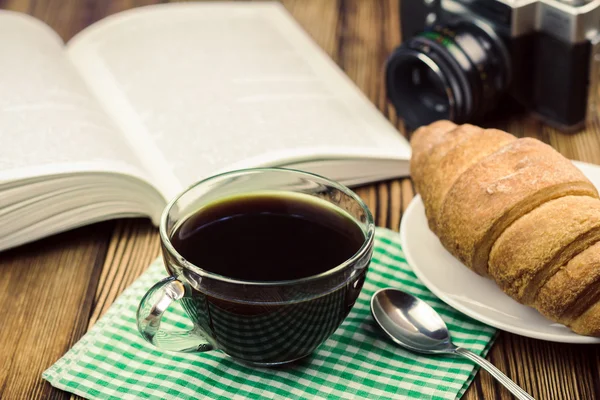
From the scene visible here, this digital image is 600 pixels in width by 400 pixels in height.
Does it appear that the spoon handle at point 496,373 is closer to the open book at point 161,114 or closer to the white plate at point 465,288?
the white plate at point 465,288

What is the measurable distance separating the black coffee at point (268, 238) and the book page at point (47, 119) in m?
0.24

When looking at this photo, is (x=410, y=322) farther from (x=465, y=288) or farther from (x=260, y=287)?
(x=260, y=287)

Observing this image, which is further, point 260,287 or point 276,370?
point 276,370

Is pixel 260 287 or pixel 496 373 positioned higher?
pixel 260 287

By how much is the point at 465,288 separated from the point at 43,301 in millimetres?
452

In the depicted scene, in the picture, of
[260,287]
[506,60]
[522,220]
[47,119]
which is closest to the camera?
[260,287]

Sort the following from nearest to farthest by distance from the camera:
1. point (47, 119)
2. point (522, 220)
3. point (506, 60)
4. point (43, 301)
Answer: point (522, 220) → point (43, 301) → point (47, 119) → point (506, 60)

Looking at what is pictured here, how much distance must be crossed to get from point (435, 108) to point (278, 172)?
50 cm

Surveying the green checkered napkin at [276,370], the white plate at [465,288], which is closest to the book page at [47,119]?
the green checkered napkin at [276,370]

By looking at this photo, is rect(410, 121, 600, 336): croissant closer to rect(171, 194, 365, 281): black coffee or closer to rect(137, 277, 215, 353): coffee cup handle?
rect(171, 194, 365, 281): black coffee

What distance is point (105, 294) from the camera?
3.01 ft

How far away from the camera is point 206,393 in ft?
2.47

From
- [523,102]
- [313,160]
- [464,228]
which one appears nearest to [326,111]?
[313,160]

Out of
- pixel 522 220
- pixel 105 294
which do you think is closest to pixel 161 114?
pixel 105 294
